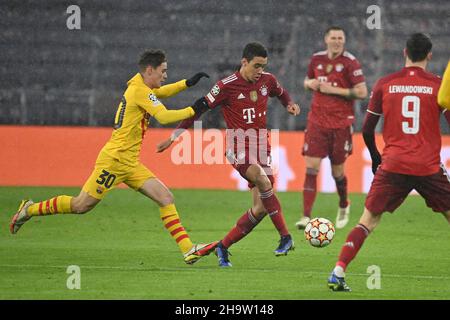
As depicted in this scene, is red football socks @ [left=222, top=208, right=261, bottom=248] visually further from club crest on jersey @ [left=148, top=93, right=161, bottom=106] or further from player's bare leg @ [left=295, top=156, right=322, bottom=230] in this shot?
player's bare leg @ [left=295, top=156, right=322, bottom=230]

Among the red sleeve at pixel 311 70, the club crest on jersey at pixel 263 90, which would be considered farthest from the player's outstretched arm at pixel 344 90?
the club crest on jersey at pixel 263 90

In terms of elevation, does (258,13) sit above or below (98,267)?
above

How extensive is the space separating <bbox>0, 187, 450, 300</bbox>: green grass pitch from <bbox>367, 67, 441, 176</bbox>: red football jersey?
971 mm

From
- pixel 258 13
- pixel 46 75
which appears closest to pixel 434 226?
pixel 258 13

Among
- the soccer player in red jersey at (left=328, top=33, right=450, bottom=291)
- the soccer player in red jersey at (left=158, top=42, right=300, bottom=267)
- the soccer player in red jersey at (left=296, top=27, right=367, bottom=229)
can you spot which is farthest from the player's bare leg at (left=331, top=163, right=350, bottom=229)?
the soccer player in red jersey at (left=328, top=33, right=450, bottom=291)

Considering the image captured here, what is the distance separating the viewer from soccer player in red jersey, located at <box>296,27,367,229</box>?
40.2 ft

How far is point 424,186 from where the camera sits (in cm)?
780

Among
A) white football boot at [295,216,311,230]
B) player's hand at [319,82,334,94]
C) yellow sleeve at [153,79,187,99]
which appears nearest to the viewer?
yellow sleeve at [153,79,187,99]

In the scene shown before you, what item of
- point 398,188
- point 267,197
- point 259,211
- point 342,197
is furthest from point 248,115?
point 342,197

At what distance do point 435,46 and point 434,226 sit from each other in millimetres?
6519

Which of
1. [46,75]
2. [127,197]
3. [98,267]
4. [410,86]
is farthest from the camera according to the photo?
[46,75]

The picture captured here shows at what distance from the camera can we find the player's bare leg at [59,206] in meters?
9.31
